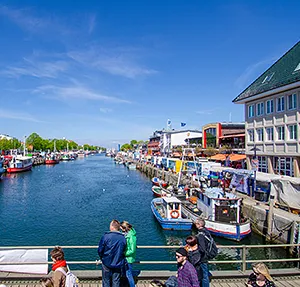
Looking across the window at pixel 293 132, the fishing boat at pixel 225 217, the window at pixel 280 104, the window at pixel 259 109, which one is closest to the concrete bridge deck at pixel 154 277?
the fishing boat at pixel 225 217

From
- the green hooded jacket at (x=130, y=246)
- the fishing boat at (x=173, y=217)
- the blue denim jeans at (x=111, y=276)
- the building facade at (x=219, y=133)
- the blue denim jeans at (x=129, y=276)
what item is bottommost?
the fishing boat at (x=173, y=217)

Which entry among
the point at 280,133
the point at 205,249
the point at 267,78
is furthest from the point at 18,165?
the point at 205,249

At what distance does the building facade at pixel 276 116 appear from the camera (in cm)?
3133

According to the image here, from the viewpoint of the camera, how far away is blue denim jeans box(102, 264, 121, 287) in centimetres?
680

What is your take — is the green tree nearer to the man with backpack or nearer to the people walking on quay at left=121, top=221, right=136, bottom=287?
the people walking on quay at left=121, top=221, right=136, bottom=287

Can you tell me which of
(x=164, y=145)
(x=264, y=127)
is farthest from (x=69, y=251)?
(x=164, y=145)

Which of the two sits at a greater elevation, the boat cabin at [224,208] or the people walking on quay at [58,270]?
the people walking on quay at [58,270]

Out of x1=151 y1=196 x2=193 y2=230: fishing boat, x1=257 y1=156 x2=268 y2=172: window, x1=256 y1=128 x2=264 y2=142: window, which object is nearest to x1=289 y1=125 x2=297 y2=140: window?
x1=256 y1=128 x2=264 y2=142: window

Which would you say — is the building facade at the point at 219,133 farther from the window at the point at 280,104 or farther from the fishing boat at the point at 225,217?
the fishing boat at the point at 225,217

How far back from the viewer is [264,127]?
3647cm

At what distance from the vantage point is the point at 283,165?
3350cm

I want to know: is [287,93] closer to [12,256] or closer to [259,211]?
[259,211]

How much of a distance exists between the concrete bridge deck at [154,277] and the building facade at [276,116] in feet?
80.1

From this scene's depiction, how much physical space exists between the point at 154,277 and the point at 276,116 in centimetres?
3039
